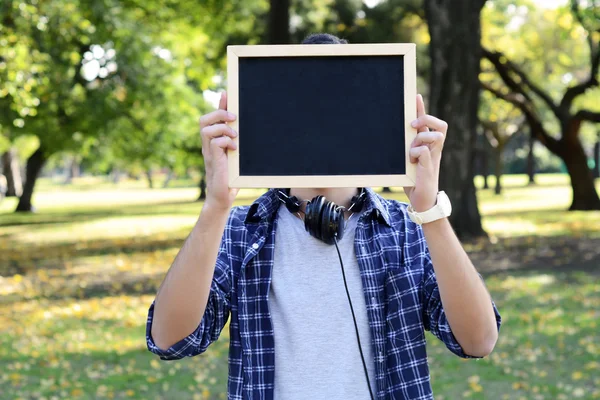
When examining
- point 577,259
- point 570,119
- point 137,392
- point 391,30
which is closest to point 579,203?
point 570,119

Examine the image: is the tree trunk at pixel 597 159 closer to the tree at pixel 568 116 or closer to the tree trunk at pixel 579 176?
the tree trunk at pixel 579 176

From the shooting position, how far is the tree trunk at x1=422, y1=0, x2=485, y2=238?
16016mm

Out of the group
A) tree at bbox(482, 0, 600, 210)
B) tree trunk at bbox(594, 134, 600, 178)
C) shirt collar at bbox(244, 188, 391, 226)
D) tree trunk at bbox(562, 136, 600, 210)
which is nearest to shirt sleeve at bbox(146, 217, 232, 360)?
shirt collar at bbox(244, 188, 391, 226)

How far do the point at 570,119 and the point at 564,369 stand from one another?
20503 mm

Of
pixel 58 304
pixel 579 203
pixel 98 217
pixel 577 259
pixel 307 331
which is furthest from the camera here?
pixel 98 217

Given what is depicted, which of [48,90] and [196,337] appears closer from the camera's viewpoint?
[196,337]

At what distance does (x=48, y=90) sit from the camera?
23.5 metres

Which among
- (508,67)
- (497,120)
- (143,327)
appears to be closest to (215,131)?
(143,327)

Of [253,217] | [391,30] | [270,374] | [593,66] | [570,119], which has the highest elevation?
[391,30]

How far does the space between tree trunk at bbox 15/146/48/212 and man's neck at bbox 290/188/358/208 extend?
106 ft

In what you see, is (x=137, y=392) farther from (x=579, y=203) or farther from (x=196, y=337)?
(x=579, y=203)

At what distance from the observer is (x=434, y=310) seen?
90.7 inches

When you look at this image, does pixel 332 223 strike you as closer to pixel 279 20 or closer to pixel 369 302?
pixel 369 302

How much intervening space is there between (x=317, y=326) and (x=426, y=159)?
23.7 inches
